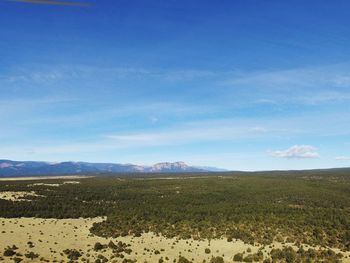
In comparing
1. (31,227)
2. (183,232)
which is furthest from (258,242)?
(31,227)

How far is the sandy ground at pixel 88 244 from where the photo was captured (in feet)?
156

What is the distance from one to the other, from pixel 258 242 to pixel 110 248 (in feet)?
69.0

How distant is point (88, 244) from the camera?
5269 centimetres

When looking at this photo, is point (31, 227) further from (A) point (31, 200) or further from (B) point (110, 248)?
(A) point (31, 200)

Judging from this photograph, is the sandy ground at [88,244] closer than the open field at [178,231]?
Yes

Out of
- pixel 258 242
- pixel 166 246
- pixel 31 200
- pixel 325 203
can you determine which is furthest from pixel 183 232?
pixel 31 200

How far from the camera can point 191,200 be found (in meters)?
94.4

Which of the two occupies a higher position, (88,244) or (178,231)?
(178,231)

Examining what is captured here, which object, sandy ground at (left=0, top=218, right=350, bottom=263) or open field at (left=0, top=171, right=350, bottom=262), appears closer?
sandy ground at (left=0, top=218, right=350, bottom=263)

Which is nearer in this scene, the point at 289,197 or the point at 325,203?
the point at 325,203

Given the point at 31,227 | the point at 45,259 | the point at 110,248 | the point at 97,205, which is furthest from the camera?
the point at 97,205

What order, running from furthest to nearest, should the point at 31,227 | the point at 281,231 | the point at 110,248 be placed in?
the point at 31,227 → the point at 281,231 → the point at 110,248

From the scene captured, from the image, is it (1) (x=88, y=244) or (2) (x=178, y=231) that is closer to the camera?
(1) (x=88, y=244)

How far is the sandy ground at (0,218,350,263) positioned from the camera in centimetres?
4741
